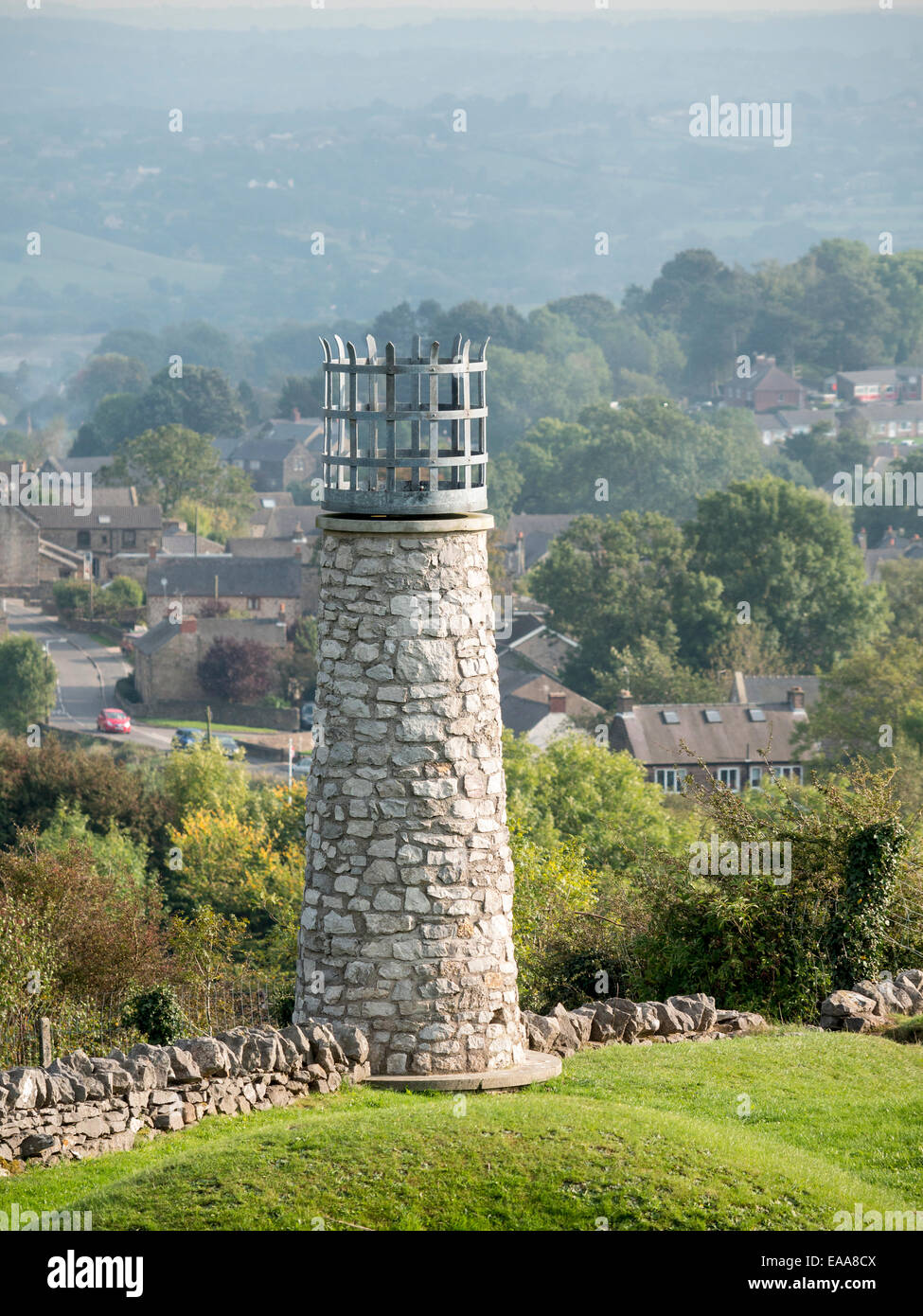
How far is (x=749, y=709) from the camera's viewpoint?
76.3m

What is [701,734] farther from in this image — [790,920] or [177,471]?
[177,471]

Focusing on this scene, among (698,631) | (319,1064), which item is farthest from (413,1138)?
(698,631)

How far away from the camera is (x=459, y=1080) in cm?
1519

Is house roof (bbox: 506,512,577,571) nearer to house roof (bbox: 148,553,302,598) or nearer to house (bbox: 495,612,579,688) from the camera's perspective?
house roof (bbox: 148,553,302,598)

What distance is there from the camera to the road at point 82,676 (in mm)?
92688

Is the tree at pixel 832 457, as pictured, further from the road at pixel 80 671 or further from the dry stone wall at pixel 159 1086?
the dry stone wall at pixel 159 1086

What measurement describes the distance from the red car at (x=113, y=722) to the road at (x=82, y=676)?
22.0 inches

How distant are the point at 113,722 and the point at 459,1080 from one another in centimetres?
8031

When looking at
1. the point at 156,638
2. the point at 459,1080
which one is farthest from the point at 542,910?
the point at 156,638

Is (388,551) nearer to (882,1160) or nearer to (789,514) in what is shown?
(882,1160)

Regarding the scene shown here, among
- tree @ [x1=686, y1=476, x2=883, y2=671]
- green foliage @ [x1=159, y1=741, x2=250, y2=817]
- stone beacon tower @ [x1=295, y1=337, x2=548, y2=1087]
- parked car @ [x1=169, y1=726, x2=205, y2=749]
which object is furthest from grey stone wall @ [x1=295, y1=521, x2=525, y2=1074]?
tree @ [x1=686, y1=476, x2=883, y2=671]

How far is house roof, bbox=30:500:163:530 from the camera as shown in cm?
13588

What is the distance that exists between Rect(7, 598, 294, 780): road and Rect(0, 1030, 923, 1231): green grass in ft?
217
